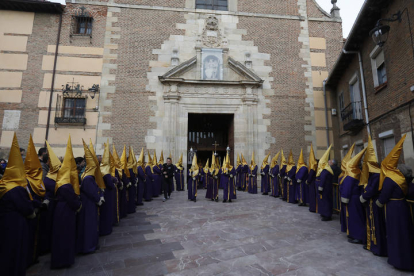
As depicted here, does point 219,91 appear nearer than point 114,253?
No

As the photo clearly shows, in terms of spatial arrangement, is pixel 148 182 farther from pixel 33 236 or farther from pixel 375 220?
pixel 375 220

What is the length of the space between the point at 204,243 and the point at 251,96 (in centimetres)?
1121

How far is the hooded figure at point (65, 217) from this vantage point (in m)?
3.58

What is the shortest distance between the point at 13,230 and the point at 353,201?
576 cm

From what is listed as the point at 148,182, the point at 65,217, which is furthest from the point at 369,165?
the point at 148,182

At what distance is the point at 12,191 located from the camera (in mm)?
2988

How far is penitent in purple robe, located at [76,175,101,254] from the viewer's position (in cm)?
408

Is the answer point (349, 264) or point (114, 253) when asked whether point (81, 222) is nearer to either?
point (114, 253)

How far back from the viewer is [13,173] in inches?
121

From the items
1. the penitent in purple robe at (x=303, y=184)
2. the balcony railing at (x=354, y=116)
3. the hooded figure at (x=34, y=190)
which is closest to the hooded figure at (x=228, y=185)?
the penitent in purple robe at (x=303, y=184)

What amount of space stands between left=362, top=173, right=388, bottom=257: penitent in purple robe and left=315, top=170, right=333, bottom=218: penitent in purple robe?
207 centimetres

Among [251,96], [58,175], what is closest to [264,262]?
[58,175]

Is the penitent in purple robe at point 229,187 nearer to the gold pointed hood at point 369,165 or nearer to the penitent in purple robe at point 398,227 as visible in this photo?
the gold pointed hood at point 369,165

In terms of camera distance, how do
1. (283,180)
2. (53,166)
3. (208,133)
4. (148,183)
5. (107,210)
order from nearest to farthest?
(53,166), (107,210), (148,183), (283,180), (208,133)
